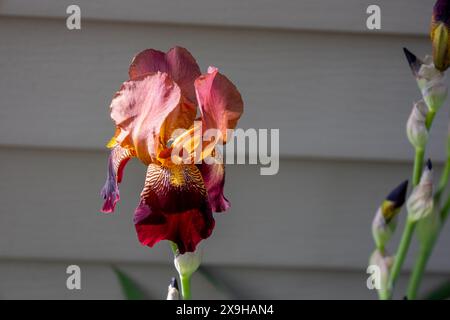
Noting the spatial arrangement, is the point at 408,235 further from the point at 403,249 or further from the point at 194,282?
the point at 194,282

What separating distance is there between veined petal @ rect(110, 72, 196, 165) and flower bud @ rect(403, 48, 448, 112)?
1.22 feet

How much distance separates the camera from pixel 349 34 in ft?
3.67

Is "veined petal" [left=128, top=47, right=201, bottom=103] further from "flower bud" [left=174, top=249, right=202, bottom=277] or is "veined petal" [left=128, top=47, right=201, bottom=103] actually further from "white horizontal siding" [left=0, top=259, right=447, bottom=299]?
"white horizontal siding" [left=0, top=259, right=447, bottom=299]

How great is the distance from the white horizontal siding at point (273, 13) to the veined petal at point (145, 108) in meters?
0.49

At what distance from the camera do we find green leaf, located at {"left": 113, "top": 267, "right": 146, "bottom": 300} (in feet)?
3.77

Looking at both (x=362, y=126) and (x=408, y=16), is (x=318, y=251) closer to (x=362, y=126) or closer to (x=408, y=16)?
(x=362, y=126)

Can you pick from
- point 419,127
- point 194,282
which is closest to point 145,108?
point 419,127

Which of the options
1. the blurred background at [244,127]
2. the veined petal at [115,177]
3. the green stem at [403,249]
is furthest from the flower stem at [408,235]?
the veined petal at [115,177]

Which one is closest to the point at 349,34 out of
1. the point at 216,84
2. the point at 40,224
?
the point at 216,84

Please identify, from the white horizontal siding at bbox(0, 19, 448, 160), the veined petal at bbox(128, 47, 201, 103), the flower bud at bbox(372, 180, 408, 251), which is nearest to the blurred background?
the white horizontal siding at bbox(0, 19, 448, 160)

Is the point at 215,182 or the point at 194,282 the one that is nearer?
the point at 215,182

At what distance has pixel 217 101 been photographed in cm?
63

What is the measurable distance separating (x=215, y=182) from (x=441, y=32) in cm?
37

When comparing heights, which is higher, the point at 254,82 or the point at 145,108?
the point at 254,82
